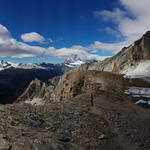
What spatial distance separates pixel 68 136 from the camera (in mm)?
9523

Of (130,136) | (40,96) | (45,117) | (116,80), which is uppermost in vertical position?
(116,80)

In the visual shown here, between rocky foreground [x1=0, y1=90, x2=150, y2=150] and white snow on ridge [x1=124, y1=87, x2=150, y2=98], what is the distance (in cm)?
1351

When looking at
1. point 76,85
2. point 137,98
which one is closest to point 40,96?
point 76,85

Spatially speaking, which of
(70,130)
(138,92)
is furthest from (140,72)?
(70,130)

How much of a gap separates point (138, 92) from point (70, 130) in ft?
75.2

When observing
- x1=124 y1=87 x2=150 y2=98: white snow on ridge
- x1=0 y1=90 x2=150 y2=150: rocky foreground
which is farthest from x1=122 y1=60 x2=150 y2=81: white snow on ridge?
x1=0 y1=90 x2=150 y2=150: rocky foreground

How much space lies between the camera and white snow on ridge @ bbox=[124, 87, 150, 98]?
90.5 feet

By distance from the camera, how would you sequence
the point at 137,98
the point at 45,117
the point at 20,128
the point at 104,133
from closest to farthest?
the point at 20,128
the point at 104,133
the point at 45,117
the point at 137,98

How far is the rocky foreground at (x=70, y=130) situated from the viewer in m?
7.41

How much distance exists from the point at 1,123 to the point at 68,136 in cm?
446

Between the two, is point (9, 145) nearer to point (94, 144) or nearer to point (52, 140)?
point (52, 140)

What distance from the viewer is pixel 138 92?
28.8 metres

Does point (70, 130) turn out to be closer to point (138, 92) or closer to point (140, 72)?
point (138, 92)

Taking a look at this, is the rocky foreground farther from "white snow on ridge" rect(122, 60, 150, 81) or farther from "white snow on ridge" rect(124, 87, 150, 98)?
"white snow on ridge" rect(122, 60, 150, 81)
